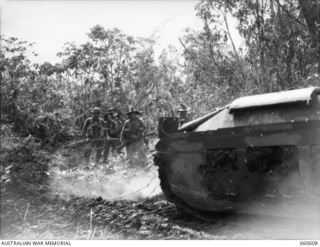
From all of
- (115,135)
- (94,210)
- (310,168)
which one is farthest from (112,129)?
(310,168)

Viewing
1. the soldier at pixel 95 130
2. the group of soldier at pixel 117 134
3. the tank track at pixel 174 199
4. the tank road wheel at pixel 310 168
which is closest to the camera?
the tank road wheel at pixel 310 168

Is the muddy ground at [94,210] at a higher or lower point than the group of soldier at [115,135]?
lower

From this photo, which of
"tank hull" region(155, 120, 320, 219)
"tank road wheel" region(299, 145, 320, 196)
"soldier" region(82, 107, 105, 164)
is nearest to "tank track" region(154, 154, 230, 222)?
"tank hull" region(155, 120, 320, 219)

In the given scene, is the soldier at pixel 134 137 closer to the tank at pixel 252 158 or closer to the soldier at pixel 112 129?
the soldier at pixel 112 129

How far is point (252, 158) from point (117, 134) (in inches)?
290

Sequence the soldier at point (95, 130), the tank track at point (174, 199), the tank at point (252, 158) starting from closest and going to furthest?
the tank at point (252, 158), the tank track at point (174, 199), the soldier at point (95, 130)

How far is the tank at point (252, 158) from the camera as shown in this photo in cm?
523

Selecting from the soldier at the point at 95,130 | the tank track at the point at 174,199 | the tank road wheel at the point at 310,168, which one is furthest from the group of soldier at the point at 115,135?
the tank road wheel at the point at 310,168

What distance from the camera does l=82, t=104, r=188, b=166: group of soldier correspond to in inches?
444

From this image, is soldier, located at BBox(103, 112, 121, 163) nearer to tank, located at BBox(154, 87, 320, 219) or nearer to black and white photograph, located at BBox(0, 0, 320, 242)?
black and white photograph, located at BBox(0, 0, 320, 242)

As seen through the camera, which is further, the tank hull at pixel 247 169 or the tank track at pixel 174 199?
the tank track at pixel 174 199

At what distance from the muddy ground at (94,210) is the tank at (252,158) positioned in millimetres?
267

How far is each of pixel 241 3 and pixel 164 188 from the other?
9.19m

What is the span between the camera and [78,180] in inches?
392
